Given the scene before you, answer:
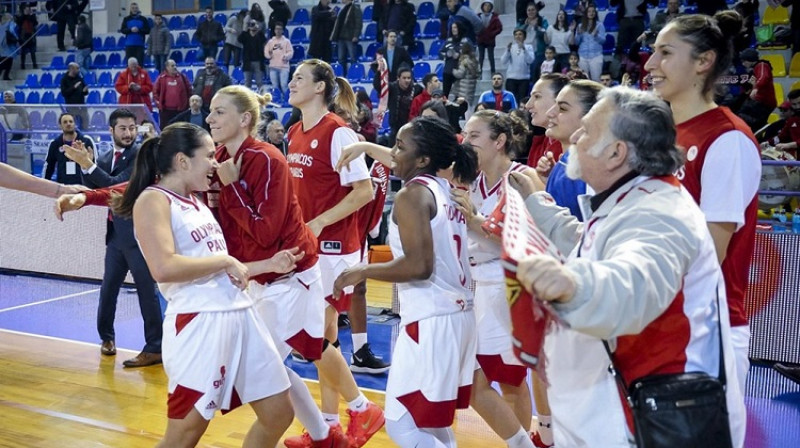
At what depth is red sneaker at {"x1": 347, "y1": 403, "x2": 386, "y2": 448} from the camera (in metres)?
4.30

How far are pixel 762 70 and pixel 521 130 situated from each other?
22.1 ft

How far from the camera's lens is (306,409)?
3.97 meters

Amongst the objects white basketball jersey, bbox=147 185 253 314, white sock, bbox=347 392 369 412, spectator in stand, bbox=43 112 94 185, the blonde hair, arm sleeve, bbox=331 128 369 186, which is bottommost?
white sock, bbox=347 392 369 412

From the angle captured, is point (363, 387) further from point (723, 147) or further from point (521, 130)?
point (723, 147)

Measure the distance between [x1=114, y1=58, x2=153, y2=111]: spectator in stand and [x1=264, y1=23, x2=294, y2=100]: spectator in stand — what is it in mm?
2383

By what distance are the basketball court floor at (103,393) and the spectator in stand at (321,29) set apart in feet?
27.8

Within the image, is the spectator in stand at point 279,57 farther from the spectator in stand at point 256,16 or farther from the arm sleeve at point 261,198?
the arm sleeve at point 261,198

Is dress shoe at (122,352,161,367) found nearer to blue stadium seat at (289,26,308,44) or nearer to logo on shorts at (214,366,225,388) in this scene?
logo on shorts at (214,366,225,388)

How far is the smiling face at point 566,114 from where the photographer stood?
3523mm

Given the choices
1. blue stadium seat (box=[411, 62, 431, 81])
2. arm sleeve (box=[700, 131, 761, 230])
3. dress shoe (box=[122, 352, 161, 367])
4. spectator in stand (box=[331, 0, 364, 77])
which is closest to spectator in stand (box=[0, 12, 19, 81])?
spectator in stand (box=[331, 0, 364, 77])

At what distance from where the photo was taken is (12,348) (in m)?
6.55

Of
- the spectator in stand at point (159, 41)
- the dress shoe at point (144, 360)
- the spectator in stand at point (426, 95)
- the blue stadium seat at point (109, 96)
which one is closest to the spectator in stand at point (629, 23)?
the spectator in stand at point (426, 95)

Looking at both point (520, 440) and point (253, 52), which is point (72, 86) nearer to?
Result: point (253, 52)

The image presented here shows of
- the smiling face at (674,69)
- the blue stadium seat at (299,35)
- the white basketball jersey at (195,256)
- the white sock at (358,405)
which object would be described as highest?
the blue stadium seat at (299,35)
